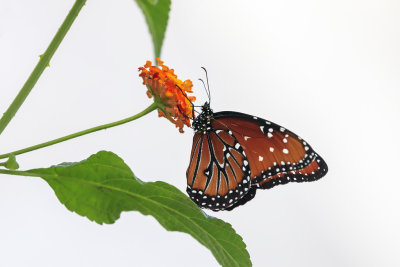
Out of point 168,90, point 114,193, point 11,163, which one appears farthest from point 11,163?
point 168,90

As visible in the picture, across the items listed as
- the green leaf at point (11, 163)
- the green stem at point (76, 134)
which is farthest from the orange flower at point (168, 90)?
the green leaf at point (11, 163)

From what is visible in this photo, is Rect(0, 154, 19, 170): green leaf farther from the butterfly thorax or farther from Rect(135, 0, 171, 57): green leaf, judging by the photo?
the butterfly thorax

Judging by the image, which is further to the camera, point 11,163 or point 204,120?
point 204,120

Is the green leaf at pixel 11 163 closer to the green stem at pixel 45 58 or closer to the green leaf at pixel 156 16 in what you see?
the green stem at pixel 45 58

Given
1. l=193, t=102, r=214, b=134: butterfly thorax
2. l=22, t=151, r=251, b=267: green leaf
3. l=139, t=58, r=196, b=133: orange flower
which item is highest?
l=193, t=102, r=214, b=134: butterfly thorax

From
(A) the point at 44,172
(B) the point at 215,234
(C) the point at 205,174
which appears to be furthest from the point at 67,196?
(C) the point at 205,174

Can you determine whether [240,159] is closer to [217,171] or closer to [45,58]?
[217,171]

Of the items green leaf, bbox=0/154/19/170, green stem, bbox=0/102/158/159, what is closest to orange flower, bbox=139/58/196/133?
green stem, bbox=0/102/158/159

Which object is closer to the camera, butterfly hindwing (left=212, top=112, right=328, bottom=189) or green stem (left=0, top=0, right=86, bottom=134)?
green stem (left=0, top=0, right=86, bottom=134)
